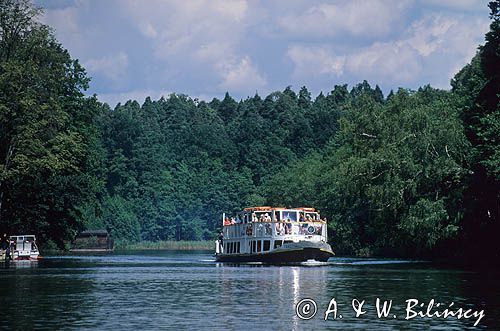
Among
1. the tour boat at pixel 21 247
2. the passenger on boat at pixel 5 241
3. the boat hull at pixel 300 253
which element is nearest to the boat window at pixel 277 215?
the boat hull at pixel 300 253

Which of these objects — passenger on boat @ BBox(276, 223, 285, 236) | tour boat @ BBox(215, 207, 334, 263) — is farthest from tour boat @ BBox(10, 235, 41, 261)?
passenger on boat @ BBox(276, 223, 285, 236)

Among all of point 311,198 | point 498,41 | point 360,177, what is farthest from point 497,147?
point 311,198

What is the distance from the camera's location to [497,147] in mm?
81750

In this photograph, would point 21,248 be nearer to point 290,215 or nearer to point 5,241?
point 5,241

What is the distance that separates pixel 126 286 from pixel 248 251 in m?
47.1

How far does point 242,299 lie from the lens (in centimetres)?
5444

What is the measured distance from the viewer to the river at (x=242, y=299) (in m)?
42.7

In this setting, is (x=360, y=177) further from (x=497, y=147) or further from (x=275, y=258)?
(x=497, y=147)

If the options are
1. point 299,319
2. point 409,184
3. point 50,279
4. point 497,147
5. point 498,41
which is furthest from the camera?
point 409,184
